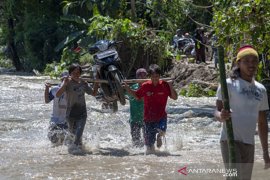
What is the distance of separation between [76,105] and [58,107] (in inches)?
24.7

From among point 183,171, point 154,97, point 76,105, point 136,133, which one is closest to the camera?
point 183,171

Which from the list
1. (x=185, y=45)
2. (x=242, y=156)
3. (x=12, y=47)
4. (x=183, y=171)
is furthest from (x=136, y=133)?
(x=12, y=47)

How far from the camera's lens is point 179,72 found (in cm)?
2162

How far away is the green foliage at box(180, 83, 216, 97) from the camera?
62.6 ft

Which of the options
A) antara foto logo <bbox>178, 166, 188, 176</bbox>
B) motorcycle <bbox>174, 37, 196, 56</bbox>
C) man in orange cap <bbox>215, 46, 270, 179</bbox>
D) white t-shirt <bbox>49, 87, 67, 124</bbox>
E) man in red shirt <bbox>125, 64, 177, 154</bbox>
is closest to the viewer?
man in orange cap <bbox>215, 46, 270, 179</bbox>

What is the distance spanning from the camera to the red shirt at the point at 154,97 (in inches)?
358

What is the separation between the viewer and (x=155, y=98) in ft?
29.8

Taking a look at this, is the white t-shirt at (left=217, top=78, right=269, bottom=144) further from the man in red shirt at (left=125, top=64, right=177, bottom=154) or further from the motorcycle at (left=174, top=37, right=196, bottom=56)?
the motorcycle at (left=174, top=37, right=196, bottom=56)

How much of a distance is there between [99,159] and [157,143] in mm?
923

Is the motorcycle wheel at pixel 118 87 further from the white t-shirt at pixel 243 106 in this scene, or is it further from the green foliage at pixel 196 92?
the green foliage at pixel 196 92

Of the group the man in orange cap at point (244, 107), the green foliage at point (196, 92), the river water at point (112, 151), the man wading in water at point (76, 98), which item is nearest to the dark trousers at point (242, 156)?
the man in orange cap at point (244, 107)

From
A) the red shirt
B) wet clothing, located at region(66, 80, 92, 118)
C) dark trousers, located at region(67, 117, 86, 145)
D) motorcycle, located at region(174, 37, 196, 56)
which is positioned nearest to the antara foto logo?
the red shirt

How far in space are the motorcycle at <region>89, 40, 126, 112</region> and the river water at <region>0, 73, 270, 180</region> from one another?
83 centimetres

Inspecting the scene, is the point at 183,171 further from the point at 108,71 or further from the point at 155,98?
the point at 108,71
